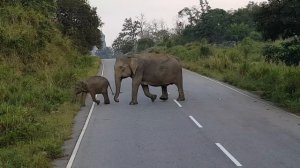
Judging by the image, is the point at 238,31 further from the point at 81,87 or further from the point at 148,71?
the point at 81,87

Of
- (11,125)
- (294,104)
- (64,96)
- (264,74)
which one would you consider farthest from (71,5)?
(11,125)

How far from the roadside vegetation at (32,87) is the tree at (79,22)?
766cm

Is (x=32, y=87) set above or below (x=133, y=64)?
below

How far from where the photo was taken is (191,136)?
1388 centimetres

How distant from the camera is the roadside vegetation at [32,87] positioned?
12273 millimetres

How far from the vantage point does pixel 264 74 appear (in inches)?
1130

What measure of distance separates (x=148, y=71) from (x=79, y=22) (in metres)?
31.8

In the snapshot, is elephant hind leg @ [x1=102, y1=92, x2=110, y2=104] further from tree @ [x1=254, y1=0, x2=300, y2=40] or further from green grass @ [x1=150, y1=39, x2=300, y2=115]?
tree @ [x1=254, y1=0, x2=300, y2=40]

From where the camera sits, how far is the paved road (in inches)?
435

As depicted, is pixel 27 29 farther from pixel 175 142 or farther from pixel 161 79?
pixel 175 142

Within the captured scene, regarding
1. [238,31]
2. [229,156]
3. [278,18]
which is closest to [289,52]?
[278,18]

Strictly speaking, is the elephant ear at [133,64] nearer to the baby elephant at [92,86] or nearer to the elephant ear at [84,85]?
the baby elephant at [92,86]

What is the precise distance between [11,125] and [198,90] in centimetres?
1377

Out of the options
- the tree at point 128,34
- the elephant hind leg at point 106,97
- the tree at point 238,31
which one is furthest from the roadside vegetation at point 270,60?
the tree at point 128,34
